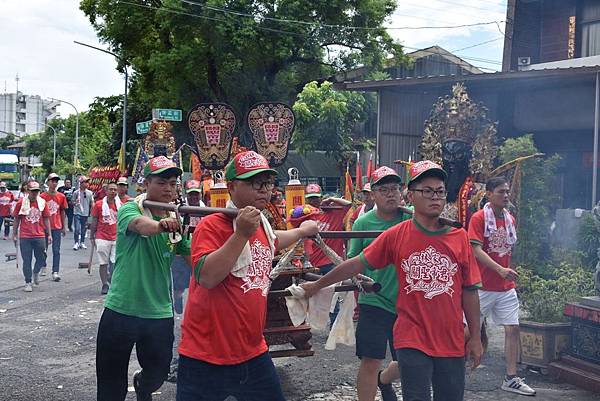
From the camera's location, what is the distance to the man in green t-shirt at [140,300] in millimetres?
4812

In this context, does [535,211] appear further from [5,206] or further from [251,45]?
[251,45]

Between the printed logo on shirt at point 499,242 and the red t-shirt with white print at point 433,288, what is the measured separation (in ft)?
8.49

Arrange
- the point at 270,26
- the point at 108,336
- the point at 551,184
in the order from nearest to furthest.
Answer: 1. the point at 108,336
2. the point at 551,184
3. the point at 270,26

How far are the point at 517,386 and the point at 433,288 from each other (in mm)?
3007

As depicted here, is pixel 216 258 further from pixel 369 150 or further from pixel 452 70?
pixel 452 70

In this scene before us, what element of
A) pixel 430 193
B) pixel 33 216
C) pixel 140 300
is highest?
pixel 430 193

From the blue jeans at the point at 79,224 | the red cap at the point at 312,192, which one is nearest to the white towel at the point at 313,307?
the red cap at the point at 312,192

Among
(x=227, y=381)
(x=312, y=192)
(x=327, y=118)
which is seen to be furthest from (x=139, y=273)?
(x=327, y=118)

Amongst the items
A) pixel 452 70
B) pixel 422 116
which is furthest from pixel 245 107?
pixel 422 116

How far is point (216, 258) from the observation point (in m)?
3.71

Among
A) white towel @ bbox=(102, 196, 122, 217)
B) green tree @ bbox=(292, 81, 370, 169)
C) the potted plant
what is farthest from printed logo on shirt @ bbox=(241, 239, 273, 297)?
green tree @ bbox=(292, 81, 370, 169)

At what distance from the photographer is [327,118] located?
2772 cm

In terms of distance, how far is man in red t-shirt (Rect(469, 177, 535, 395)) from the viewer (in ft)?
A: 22.3

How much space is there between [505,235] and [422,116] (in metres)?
11.1
